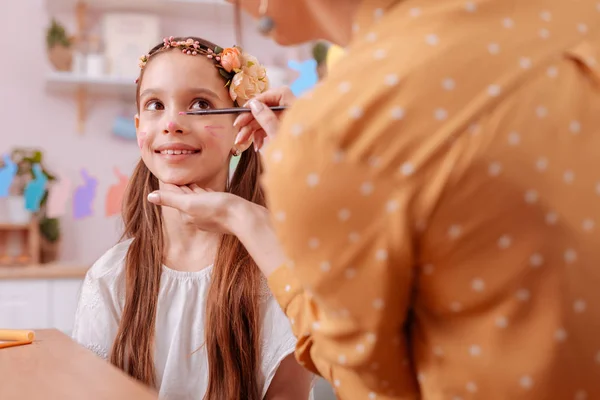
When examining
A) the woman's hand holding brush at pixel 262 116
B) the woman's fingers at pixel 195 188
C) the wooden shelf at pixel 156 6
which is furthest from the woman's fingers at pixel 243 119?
the wooden shelf at pixel 156 6

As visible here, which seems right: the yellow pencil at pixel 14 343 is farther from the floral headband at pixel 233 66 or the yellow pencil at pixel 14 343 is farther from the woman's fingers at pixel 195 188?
the floral headband at pixel 233 66

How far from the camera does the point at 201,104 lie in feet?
4.56

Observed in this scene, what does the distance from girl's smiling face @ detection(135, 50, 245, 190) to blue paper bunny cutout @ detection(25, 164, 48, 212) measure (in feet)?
6.43

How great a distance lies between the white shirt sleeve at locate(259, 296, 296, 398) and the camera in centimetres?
130

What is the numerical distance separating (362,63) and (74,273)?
106 inches

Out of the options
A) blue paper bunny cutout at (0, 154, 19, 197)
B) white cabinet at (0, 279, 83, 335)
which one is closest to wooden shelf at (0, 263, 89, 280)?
white cabinet at (0, 279, 83, 335)

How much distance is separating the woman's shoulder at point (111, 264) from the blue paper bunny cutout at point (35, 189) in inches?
72.4

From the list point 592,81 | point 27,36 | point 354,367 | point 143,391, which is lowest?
point 143,391

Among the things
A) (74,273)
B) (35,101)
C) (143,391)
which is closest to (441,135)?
(143,391)

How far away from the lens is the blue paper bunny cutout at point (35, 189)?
3180mm

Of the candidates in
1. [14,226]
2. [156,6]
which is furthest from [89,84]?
[14,226]

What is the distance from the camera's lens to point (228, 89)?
1.42m

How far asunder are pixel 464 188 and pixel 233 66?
951 millimetres

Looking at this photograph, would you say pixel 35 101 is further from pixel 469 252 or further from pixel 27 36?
pixel 469 252
